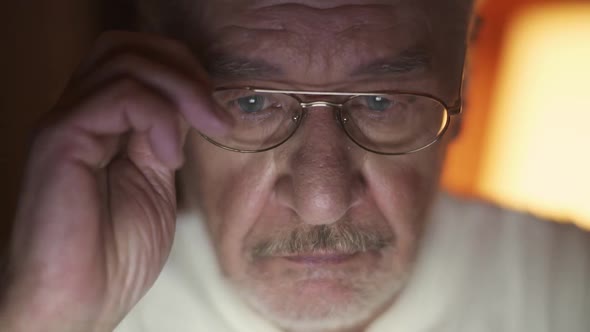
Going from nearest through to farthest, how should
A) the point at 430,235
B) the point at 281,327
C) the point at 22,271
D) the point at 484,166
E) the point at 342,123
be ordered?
the point at 22,271
the point at 342,123
the point at 281,327
the point at 430,235
the point at 484,166

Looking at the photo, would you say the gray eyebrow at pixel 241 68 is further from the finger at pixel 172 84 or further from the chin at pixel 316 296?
the chin at pixel 316 296

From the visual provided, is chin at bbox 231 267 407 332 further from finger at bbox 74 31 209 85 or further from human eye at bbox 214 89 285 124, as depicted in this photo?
finger at bbox 74 31 209 85

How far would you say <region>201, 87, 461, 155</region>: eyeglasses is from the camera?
2.80 ft

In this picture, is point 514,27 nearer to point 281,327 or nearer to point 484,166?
point 484,166

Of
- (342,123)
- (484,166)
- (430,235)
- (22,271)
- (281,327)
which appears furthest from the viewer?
(484,166)

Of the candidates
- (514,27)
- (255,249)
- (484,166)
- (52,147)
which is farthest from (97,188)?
(514,27)

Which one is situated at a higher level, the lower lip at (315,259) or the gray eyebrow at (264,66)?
the gray eyebrow at (264,66)

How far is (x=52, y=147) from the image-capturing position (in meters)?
0.67

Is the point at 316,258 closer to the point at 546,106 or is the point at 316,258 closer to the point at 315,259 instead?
the point at 315,259

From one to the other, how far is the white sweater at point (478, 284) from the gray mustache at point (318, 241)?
0.13 metres

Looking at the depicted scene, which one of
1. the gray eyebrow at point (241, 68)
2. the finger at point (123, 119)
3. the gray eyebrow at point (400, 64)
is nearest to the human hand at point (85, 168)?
the finger at point (123, 119)

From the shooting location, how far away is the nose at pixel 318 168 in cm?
87

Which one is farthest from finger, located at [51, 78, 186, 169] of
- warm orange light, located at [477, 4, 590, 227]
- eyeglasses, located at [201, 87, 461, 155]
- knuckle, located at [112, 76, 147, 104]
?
warm orange light, located at [477, 4, 590, 227]

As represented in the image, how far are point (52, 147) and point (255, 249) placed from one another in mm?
337
